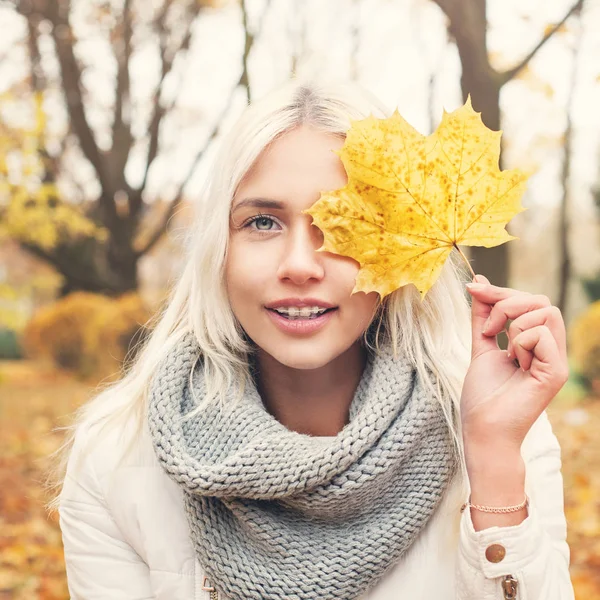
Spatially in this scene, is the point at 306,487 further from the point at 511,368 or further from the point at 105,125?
the point at 105,125

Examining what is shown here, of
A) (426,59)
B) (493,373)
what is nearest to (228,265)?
(493,373)

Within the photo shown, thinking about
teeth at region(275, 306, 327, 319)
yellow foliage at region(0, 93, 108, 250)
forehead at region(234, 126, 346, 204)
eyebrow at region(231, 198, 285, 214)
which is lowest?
teeth at region(275, 306, 327, 319)

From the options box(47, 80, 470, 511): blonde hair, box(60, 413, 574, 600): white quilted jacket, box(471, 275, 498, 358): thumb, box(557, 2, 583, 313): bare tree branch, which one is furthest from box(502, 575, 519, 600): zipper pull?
box(557, 2, 583, 313): bare tree branch

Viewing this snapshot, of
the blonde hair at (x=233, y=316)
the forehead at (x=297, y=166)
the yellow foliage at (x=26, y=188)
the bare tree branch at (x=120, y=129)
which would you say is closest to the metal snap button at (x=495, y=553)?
the blonde hair at (x=233, y=316)

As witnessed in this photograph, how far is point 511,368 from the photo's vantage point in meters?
1.27

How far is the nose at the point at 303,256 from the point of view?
4.39 ft

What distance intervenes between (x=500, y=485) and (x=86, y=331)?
6414mm

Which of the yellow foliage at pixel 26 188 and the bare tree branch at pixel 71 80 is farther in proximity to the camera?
the bare tree branch at pixel 71 80

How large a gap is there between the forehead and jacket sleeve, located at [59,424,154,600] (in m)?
0.81

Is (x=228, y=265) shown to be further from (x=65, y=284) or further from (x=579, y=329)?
(x=65, y=284)

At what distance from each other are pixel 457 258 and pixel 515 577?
94cm

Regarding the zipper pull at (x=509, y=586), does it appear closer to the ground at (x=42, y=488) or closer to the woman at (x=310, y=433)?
the woman at (x=310, y=433)

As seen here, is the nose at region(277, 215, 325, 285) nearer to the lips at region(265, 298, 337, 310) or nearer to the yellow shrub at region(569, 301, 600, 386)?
the lips at region(265, 298, 337, 310)

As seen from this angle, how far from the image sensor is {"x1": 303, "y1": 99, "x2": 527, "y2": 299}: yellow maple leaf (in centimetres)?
121
